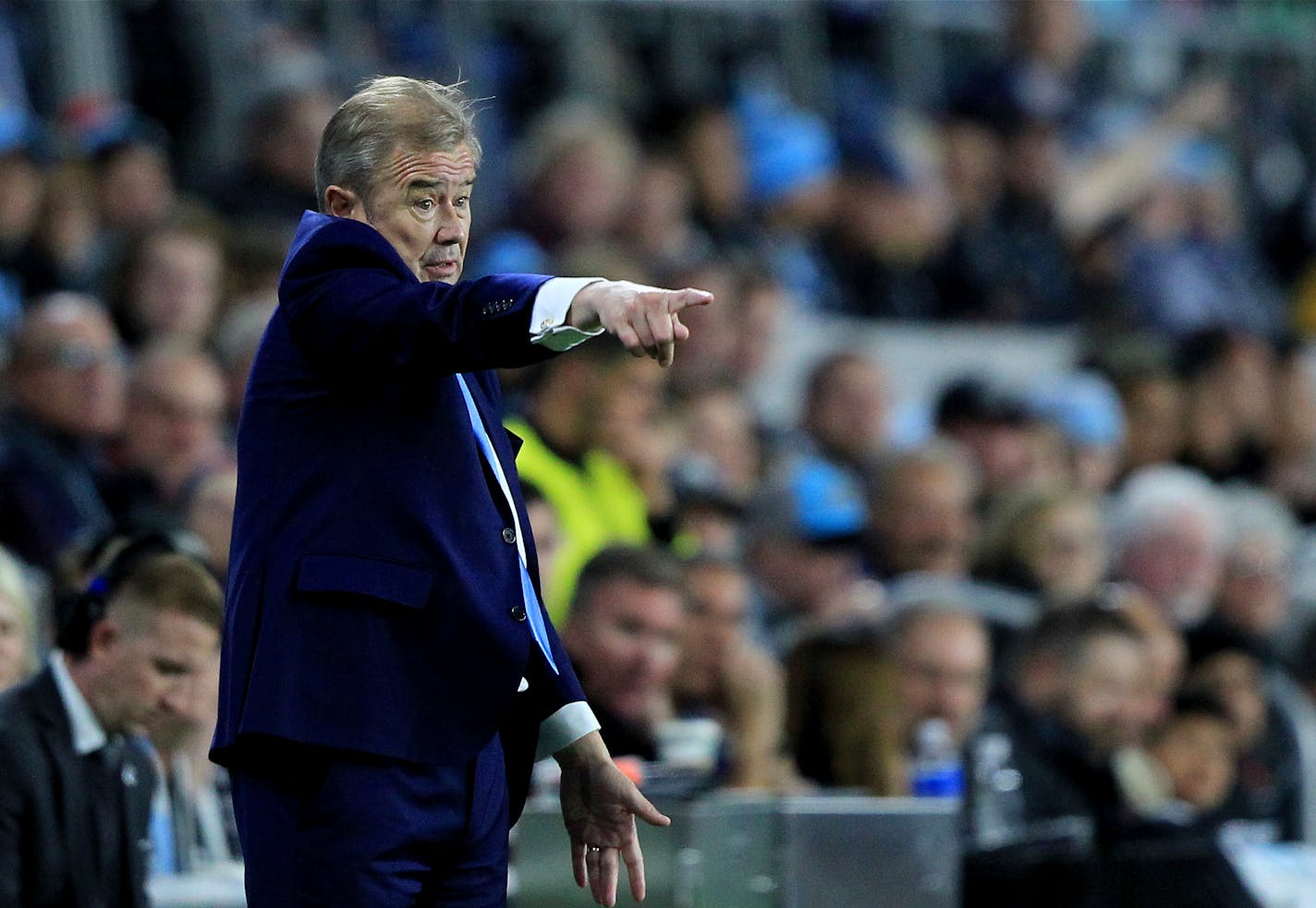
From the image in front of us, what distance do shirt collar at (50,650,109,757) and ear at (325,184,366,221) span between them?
160 centimetres

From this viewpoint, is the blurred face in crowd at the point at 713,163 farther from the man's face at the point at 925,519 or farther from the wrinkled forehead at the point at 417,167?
the wrinkled forehead at the point at 417,167

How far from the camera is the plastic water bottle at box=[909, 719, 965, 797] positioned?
241 inches

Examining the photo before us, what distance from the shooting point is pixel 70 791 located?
444cm

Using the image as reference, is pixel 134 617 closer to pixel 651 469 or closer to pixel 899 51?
pixel 651 469

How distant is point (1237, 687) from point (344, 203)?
545 centimetres

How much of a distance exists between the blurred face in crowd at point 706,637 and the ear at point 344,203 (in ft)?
11.1

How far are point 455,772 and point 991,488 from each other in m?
6.47

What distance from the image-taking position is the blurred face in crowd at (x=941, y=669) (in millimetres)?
6969

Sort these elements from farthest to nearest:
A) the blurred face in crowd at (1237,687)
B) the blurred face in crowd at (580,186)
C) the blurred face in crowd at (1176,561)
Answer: the blurred face in crowd at (580,186) < the blurred face in crowd at (1176,561) < the blurred face in crowd at (1237,687)

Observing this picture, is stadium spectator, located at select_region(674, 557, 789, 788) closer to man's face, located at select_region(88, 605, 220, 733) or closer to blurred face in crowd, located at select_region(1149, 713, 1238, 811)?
blurred face in crowd, located at select_region(1149, 713, 1238, 811)

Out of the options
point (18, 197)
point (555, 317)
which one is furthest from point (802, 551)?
point (555, 317)

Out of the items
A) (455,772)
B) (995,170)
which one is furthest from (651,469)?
(995,170)

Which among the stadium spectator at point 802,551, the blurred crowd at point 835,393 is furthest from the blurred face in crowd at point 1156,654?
the stadium spectator at point 802,551

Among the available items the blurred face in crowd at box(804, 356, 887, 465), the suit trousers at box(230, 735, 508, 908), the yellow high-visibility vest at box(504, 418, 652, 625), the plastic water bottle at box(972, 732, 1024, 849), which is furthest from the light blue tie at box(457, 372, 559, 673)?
the blurred face in crowd at box(804, 356, 887, 465)
